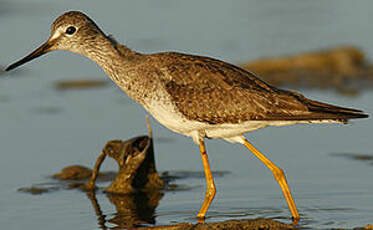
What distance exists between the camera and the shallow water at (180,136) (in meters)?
11.2

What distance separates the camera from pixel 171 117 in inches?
414

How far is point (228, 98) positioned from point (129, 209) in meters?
2.02

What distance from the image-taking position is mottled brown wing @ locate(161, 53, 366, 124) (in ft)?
34.4

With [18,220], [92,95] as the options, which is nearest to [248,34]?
[92,95]

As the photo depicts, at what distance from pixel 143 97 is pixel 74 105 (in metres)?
5.62

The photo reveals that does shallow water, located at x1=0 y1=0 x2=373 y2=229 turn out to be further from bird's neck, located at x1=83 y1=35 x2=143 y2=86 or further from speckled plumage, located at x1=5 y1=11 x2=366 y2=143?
bird's neck, located at x1=83 y1=35 x2=143 y2=86

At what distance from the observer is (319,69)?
18203mm

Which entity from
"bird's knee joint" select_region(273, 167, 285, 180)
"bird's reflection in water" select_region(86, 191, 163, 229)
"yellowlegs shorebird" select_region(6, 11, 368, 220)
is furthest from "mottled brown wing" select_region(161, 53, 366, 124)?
"bird's reflection in water" select_region(86, 191, 163, 229)

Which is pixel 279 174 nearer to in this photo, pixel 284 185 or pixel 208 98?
pixel 284 185

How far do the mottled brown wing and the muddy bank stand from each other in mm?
6513

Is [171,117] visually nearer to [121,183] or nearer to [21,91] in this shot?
[121,183]

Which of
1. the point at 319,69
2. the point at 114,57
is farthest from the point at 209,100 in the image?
the point at 319,69

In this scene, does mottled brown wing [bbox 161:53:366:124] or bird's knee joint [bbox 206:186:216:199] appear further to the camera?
bird's knee joint [bbox 206:186:216:199]

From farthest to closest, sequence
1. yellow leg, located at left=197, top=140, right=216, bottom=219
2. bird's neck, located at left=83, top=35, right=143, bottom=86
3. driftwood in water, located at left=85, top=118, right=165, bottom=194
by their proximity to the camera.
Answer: driftwood in water, located at left=85, top=118, right=165, bottom=194, bird's neck, located at left=83, top=35, right=143, bottom=86, yellow leg, located at left=197, top=140, right=216, bottom=219
